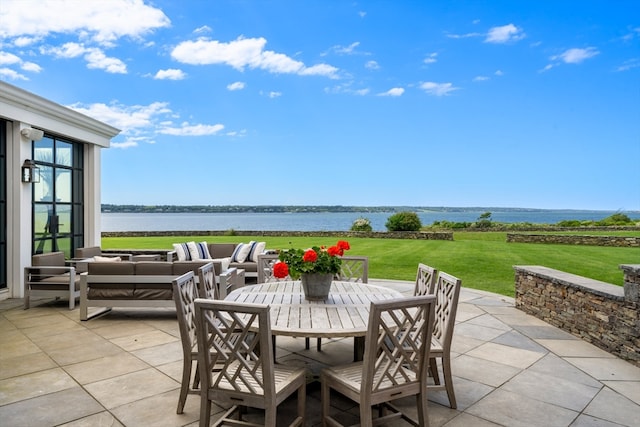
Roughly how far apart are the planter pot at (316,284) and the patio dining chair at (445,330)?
847mm

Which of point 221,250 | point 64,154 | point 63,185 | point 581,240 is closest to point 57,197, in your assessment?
point 63,185

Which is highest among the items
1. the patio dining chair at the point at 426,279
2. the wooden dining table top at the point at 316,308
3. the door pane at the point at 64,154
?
the door pane at the point at 64,154

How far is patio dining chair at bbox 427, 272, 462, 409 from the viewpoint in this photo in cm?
270

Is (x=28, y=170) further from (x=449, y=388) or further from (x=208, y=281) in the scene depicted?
(x=449, y=388)

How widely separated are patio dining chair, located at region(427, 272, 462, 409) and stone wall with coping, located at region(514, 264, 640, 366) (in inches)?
75.8

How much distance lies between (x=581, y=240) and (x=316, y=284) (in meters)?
18.7

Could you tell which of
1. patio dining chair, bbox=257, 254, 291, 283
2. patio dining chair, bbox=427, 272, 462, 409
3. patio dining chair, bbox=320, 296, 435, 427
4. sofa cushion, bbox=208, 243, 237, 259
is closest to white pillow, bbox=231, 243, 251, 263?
sofa cushion, bbox=208, 243, 237, 259

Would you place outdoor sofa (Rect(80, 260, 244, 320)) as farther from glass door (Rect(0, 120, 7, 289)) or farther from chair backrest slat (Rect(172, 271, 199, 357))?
glass door (Rect(0, 120, 7, 289))

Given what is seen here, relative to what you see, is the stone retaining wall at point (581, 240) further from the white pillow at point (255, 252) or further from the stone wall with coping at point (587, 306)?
the white pillow at point (255, 252)

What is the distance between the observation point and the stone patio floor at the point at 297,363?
101 inches

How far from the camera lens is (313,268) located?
3.02 meters

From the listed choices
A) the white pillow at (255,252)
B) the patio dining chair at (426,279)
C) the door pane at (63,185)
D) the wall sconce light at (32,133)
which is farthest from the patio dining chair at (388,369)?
the door pane at (63,185)

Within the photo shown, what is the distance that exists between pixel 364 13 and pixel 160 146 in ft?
59.5

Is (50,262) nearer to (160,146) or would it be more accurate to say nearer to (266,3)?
(266,3)
